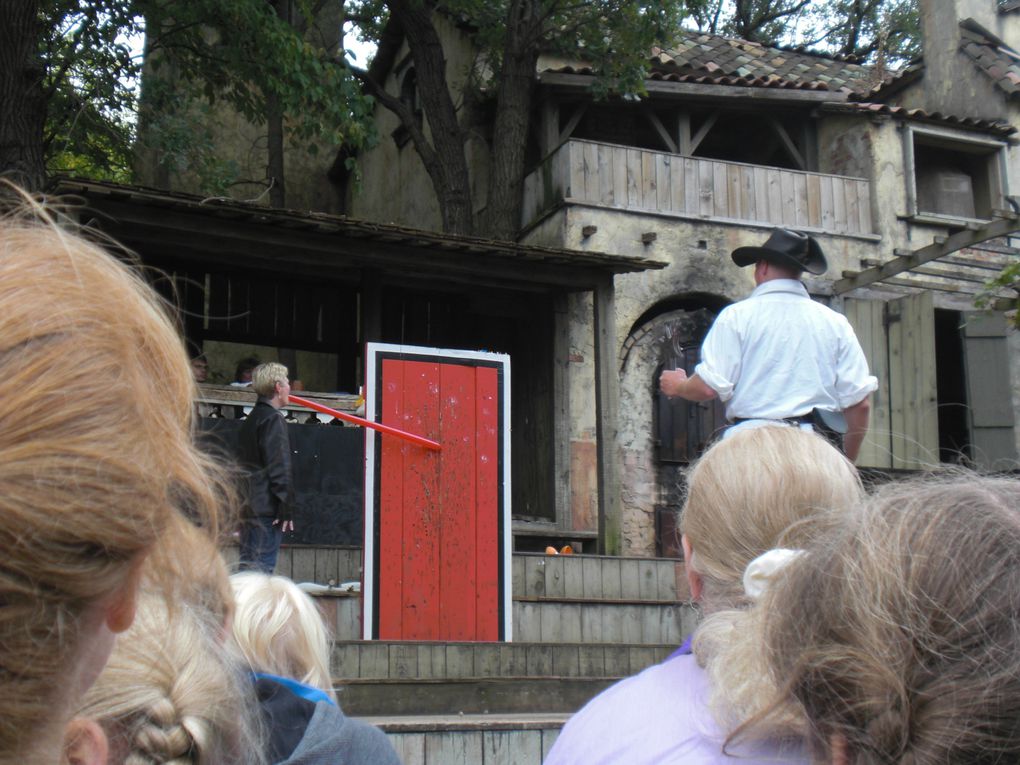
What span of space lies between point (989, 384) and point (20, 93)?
415 inches

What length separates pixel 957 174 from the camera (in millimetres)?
15320

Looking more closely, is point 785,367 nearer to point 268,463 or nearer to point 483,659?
point 483,659

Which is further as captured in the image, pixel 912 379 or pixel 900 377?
pixel 900 377

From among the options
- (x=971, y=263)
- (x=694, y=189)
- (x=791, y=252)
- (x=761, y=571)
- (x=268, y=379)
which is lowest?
(x=761, y=571)

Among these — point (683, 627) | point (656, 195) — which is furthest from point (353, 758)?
point (656, 195)

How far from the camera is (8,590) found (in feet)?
2.53

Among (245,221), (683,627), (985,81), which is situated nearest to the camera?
(683,627)

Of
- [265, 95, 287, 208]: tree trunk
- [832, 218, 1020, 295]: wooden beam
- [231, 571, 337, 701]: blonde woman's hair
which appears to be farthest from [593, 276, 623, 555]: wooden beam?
[231, 571, 337, 701]: blonde woman's hair

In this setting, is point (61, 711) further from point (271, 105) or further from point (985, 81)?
point (985, 81)

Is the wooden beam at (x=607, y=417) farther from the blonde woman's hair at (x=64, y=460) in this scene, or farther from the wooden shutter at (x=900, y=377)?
the blonde woman's hair at (x=64, y=460)

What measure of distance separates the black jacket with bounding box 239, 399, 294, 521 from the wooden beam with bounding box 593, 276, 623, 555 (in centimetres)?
431

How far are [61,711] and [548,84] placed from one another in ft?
43.8

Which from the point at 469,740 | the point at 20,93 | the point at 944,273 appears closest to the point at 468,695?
the point at 469,740

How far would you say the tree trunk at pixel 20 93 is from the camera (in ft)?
25.4
